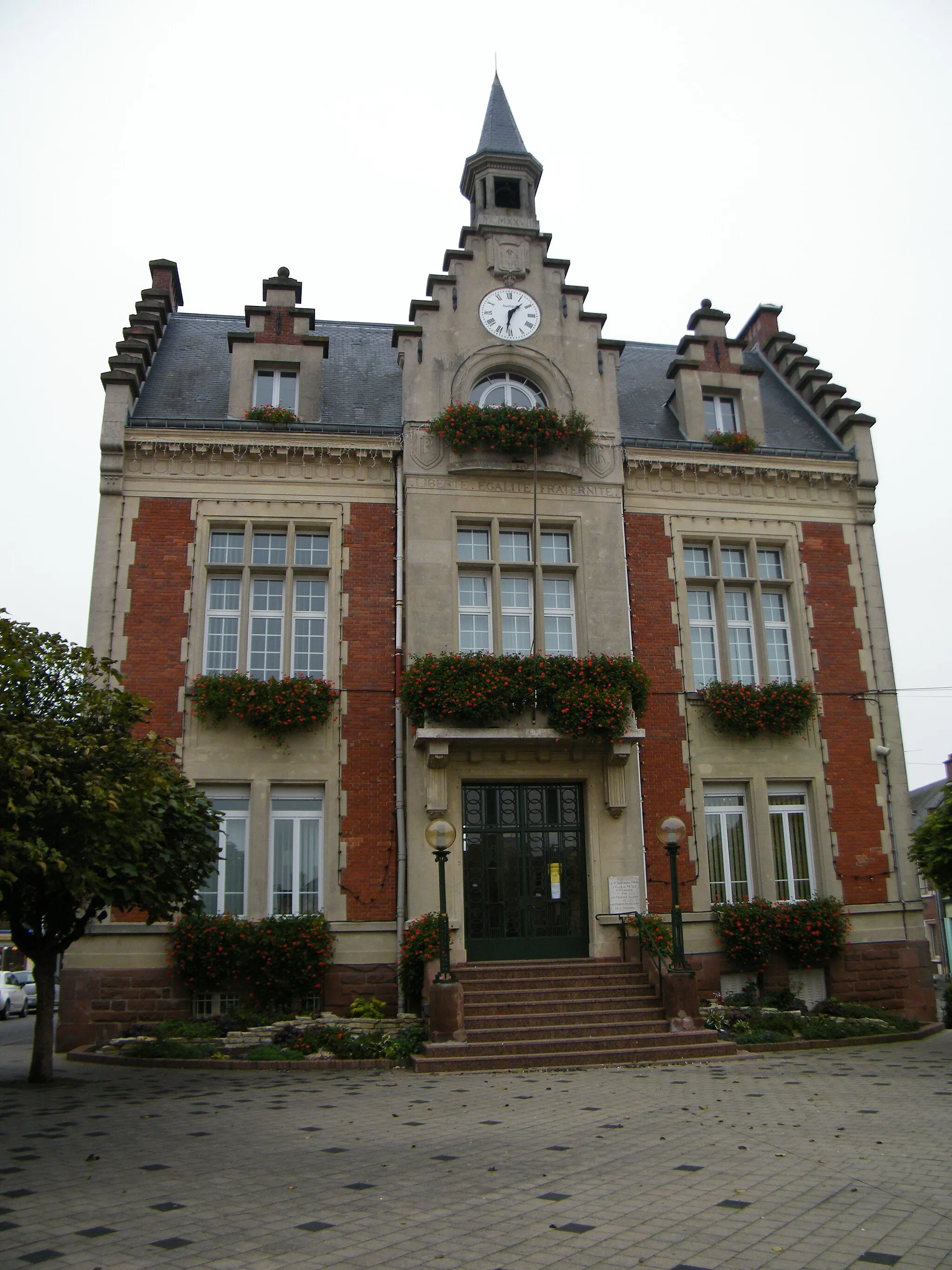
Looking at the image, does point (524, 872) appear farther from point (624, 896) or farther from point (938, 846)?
point (938, 846)

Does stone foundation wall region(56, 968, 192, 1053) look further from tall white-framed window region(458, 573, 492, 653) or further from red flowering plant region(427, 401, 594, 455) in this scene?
red flowering plant region(427, 401, 594, 455)

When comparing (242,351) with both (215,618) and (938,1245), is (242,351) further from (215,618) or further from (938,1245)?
(938,1245)

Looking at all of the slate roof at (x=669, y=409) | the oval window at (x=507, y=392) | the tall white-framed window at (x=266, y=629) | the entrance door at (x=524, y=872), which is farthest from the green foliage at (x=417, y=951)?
the slate roof at (x=669, y=409)

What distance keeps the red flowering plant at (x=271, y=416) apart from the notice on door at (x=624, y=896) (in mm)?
9994

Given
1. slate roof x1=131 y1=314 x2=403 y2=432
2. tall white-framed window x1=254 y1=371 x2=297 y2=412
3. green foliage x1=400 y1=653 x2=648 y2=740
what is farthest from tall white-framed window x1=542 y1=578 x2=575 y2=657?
tall white-framed window x1=254 y1=371 x2=297 y2=412

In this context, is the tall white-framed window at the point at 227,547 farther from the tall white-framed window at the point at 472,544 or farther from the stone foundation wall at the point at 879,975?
the stone foundation wall at the point at 879,975

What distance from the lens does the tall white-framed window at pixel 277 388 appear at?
19.2 meters

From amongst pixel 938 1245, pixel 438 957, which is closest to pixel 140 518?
pixel 438 957

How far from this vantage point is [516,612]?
18.1 m

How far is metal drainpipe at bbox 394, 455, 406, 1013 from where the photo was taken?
16.1 meters

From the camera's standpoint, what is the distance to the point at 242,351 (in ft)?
62.5

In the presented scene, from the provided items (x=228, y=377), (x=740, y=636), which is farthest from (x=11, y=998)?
(x=740, y=636)

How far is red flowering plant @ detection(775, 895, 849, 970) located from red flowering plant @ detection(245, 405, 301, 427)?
12.2 metres

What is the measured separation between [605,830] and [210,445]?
9659mm
